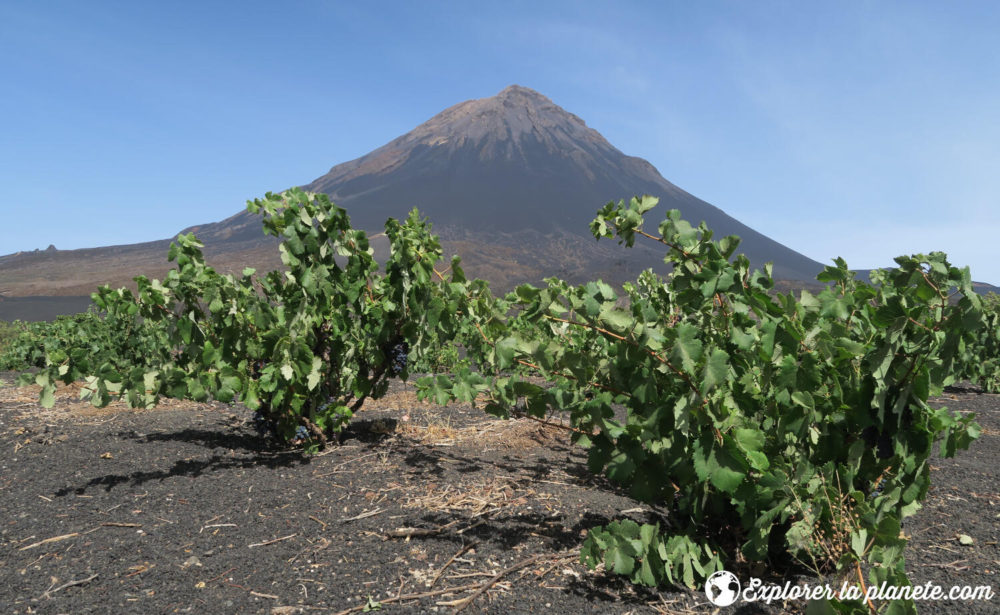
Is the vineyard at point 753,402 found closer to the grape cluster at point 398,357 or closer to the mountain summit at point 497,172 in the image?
the grape cluster at point 398,357

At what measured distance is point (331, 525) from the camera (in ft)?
9.05

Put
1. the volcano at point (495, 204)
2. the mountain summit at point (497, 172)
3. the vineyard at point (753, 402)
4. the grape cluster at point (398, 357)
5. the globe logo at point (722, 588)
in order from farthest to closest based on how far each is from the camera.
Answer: the mountain summit at point (497, 172) → the volcano at point (495, 204) → the grape cluster at point (398, 357) → the globe logo at point (722, 588) → the vineyard at point (753, 402)

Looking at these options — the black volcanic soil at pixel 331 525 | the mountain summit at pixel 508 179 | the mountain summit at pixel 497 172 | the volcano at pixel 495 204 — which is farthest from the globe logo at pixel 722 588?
the mountain summit at pixel 497 172

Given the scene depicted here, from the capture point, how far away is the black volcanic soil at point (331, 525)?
2.14m

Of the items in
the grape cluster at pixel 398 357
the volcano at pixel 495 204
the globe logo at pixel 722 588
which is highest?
the volcano at pixel 495 204

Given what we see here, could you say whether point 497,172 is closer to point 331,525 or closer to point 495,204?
point 495,204

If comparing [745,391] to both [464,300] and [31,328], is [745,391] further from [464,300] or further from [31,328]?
[31,328]

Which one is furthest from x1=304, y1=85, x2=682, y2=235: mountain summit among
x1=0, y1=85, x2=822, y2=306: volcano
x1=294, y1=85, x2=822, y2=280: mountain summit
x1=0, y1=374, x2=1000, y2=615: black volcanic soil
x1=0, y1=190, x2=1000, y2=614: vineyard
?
x1=0, y1=190, x2=1000, y2=614: vineyard

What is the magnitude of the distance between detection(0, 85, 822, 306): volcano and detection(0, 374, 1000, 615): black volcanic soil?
41792 millimetres

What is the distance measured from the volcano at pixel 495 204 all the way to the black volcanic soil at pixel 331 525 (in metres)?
41.8

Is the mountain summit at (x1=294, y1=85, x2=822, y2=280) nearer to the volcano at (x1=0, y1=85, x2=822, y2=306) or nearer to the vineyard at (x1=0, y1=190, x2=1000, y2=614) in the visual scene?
the volcano at (x1=0, y1=85, x2=822, y2=306)

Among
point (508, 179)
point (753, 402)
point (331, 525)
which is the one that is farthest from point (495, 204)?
point (753, 402)

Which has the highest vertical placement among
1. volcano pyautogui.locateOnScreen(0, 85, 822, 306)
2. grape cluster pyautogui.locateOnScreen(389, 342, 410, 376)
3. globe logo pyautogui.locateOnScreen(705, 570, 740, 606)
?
volcano pyautogui.locateOnScreen(0, 85, 822, 306)

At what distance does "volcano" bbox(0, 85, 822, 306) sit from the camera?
59.5 m
